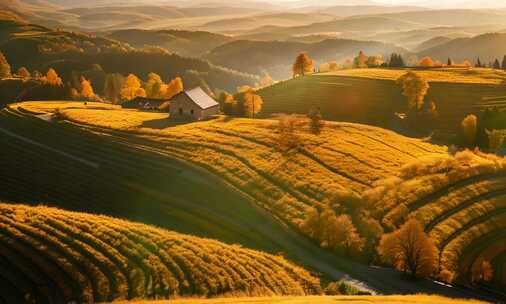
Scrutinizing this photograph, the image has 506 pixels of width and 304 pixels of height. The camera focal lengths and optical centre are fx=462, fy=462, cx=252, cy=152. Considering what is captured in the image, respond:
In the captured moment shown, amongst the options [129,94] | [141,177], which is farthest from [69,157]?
[129,94]

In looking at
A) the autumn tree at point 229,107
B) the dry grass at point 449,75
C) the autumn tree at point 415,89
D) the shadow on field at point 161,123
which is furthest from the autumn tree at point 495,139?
the shadow on field at point 161,123

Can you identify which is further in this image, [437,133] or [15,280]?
[437,133]

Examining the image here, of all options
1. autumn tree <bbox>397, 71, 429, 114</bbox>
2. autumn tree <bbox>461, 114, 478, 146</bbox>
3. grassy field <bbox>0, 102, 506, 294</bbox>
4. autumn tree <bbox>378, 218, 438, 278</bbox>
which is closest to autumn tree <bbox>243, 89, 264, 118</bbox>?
grassy field <bbox>0, 102, 506, 294</bbox>

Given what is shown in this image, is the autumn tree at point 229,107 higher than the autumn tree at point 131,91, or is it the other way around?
the autumn tree at point 131,91

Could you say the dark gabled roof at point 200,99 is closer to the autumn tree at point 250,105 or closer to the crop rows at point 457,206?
the autumn tree at point 250,105

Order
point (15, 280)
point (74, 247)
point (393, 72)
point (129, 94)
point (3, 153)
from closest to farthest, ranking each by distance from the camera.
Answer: point (15, 280)
point (74, 247)
point (3, 153)
point (129, 94)
point (393, 72)

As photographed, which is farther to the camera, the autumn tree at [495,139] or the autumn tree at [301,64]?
the autumn tree at [301,64]

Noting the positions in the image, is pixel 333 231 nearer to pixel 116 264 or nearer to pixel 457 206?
pixel 457 206

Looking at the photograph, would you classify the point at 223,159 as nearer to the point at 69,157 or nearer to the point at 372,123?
the point at 69,157
